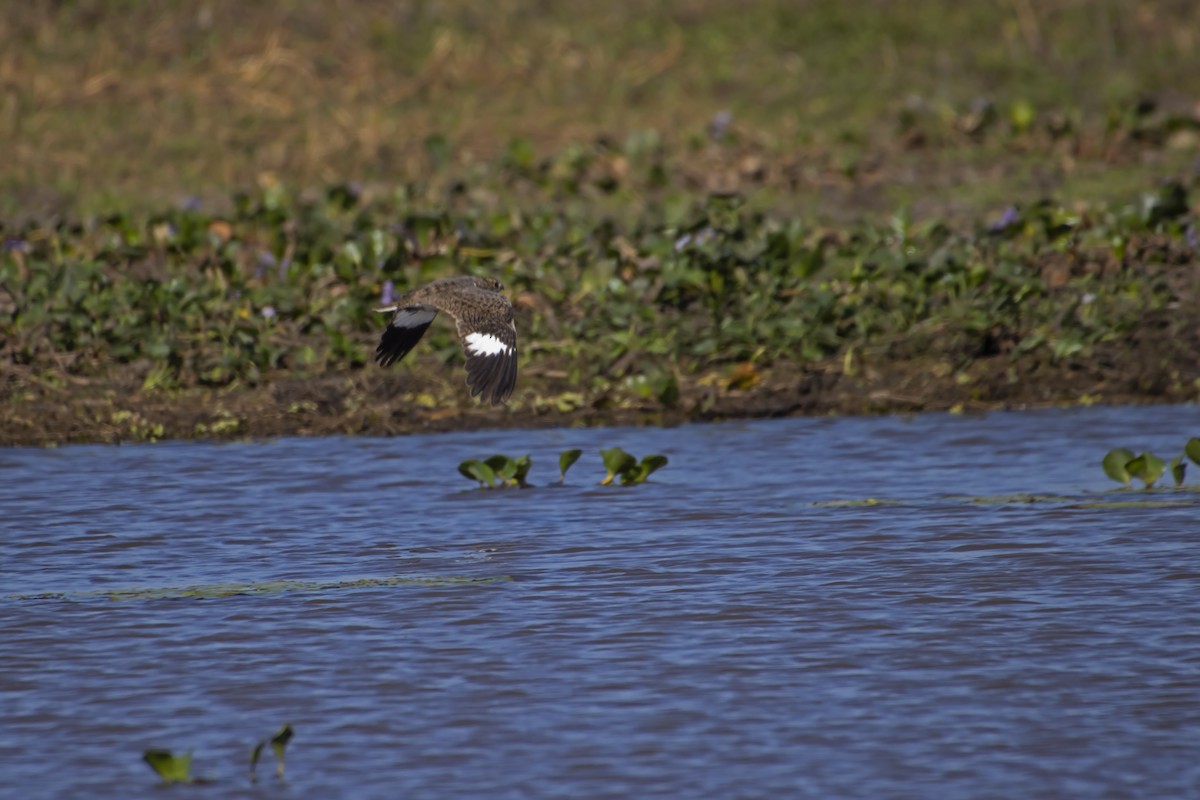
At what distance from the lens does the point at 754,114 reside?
1319cm

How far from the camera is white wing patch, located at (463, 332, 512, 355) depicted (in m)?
7.06

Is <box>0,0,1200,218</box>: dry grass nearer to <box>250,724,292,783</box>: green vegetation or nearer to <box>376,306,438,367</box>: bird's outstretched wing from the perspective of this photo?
<box>376,306,438,367</box>: bird's outstretched wing

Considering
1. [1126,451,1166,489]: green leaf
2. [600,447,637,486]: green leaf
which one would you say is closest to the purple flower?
[600,447,637,486]: green leaf

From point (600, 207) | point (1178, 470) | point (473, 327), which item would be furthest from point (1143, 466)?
point (600, 207)

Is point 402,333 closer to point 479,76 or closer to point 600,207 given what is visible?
point 600,207

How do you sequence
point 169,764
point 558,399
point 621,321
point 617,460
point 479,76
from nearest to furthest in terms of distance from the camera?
1. point 169,764
2. point 617,460
3. point 558,399
4. point 621,321
5. point 479,76

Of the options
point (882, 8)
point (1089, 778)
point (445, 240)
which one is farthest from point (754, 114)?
point (1089, 778)

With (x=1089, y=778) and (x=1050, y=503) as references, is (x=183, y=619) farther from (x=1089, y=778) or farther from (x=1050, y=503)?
(x=1050, y=503)

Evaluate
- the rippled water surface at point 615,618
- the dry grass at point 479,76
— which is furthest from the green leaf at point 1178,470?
the dry grass at point 479,76

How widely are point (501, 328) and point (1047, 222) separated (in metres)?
3.58

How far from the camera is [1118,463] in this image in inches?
273

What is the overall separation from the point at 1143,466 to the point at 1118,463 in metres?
0.09

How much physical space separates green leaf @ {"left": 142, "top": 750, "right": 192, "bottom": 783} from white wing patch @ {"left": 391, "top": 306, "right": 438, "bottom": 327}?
12.5ft

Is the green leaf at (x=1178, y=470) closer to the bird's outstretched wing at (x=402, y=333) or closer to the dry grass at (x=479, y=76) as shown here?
the bird's outstretched wing at (x=402, y=333)
